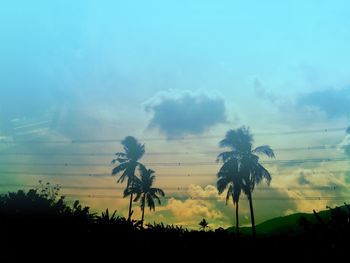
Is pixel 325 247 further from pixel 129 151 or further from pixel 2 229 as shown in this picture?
pixel 129 151

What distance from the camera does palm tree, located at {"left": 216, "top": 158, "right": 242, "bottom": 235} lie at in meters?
50.3

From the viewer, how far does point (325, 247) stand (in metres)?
9.56

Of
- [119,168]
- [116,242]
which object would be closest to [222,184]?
[119,168]

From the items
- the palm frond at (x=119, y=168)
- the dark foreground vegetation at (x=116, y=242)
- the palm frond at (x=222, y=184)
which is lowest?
the dark foreground vegetation at (x=116, y=242)

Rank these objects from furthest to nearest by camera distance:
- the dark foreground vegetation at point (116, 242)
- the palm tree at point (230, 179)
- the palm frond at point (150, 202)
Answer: the palm frond at point (150, 202), the palm tree at point (230, 179), the dark foreground vegetation at point (116, 242)

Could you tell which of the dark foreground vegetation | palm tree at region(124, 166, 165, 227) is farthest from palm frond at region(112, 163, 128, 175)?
the dark foreground vegetation

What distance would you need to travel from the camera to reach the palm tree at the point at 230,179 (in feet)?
165

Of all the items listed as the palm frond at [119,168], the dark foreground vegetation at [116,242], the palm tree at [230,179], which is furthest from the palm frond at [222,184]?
the dark foreground vegetation at [116,242]

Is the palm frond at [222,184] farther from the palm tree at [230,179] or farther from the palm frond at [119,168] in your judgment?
the palm frond at [119,168]

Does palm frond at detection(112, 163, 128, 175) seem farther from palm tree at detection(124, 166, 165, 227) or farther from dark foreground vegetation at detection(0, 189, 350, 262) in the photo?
dark foreground vegetation at detection(0, 189, 350, 262)

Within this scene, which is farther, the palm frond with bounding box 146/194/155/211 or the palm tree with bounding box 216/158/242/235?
the palm frond with bounding box 146/194/155/211

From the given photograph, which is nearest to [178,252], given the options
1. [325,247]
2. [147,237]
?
[147,237]

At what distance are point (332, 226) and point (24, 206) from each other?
76.1ft

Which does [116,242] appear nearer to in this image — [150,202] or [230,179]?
Result: [230,179]
